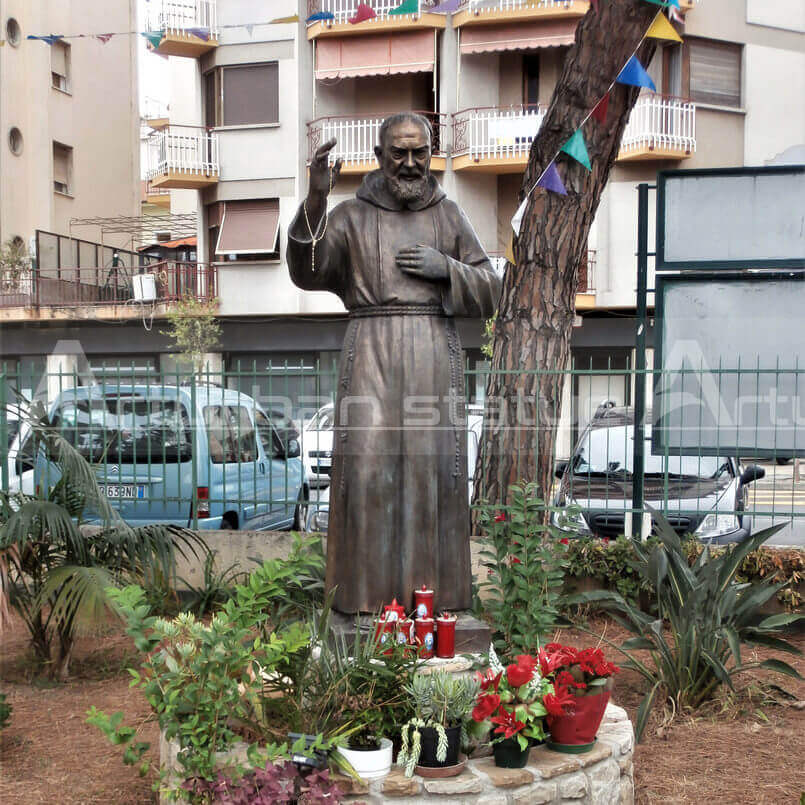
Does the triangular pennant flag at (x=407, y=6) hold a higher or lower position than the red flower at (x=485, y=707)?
higher

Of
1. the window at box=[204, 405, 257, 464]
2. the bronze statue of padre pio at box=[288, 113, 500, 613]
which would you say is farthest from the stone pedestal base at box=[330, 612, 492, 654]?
the window at box=[204, 405, 257, 464]

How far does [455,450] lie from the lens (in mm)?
4508

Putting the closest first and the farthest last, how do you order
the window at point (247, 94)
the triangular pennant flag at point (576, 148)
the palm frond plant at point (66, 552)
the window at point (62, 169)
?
the palm frond plant at point (66, 552)
the triangular pennant flag at point (576, 148)
the window at point (247, 94)
the window at point (62, 169)

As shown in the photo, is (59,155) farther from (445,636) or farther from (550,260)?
(445,636)

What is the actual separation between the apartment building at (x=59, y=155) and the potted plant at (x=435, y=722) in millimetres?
23861

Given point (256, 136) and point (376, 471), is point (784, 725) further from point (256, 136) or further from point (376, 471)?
point (256, 136)

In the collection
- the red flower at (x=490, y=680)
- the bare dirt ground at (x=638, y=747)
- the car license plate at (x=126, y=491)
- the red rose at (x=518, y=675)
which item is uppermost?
the car license plate at (x=126, y=491)

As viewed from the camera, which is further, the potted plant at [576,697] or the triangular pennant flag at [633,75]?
the triangular pennant flag at [633,75]

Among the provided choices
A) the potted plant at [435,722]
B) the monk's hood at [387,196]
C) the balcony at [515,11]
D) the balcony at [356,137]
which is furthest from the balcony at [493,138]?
the potted plant at [435,722]

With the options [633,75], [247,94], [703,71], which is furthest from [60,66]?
[633,75]

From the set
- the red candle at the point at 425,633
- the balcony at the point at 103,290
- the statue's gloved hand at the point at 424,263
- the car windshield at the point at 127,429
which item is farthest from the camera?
the balcony at the point at 103,290

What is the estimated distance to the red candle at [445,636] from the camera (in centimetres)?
431

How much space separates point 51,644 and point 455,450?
3.25m

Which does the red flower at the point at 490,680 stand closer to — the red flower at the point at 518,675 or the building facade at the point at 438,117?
the red flower at the point at 518,675
